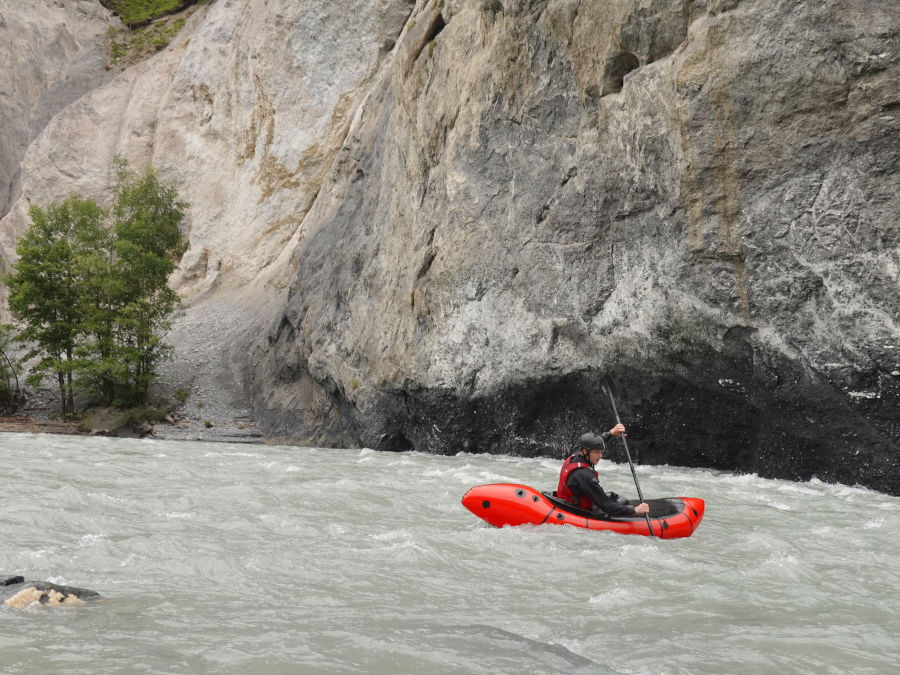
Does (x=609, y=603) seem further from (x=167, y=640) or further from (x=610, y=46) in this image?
(x=610, y=46)

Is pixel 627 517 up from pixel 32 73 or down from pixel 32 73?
down

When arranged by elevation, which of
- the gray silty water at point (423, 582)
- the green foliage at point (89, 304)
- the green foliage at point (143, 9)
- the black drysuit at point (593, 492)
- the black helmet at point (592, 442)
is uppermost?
the green foliage at point (143, 9)

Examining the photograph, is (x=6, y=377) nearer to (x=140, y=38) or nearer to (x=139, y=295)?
(x=139, y=295)

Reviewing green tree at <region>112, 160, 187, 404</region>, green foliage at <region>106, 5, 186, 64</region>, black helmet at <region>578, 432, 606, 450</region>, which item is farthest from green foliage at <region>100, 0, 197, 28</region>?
black helmet at <region>578, 432, 606, 450</region>

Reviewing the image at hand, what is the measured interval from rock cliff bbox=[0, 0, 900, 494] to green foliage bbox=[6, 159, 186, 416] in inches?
158

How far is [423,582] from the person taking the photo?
5.61 meters

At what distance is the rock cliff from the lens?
30.3ft

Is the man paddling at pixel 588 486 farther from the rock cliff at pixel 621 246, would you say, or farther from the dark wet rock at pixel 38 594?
the dark wet rock at pixel 38 594

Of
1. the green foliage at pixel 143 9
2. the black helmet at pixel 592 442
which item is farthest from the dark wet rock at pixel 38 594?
the green foliage at pixel 143 9

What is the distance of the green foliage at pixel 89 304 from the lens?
22.6m

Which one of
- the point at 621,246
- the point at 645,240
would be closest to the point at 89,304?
the point at 621,246

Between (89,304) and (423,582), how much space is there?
20674mm

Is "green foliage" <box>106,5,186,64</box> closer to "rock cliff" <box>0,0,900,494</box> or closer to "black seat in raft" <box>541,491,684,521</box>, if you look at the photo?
"rock cliff" <box>0,0,900,494</box>

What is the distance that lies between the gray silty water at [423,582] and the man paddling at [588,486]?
35 cm
